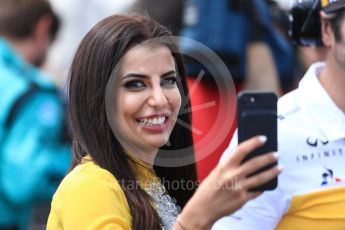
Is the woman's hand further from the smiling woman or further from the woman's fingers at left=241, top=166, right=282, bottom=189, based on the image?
the smiling woman

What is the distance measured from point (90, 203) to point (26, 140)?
7.69 feet

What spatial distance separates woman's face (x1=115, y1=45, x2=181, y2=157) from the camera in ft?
8.74

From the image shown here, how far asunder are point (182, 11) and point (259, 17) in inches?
19.2

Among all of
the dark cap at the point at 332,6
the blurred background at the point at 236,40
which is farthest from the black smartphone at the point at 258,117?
the blurred background at the point at 236,40

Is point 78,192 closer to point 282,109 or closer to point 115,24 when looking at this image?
point 115,24

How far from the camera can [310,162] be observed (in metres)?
3.10

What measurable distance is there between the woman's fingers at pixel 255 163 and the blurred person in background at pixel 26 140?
2607mm

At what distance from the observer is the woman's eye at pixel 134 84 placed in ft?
8.80

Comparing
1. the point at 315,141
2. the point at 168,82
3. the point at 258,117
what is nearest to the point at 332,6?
the point at 315,141

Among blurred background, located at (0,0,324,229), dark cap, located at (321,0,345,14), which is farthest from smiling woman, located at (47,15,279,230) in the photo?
blurred background, located at (0,0,324,229)

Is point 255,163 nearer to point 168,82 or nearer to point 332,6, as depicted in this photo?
point 168,82

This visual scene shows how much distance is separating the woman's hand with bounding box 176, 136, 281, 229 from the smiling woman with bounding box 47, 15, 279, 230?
25 centimetres

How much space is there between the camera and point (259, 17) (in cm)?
489

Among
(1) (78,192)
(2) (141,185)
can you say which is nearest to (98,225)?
(1) (78,192)
